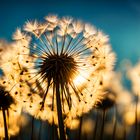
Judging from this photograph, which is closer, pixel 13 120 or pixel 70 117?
pixel 70 117

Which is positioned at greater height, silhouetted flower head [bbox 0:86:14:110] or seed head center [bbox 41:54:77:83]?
seed head center [bbox 41:54:77:83]

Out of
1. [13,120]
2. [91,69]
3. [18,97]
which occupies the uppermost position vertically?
[91,69]

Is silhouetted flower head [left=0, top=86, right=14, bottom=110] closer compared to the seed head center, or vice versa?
the seed head center

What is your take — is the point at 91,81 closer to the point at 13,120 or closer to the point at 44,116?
the point at 44,116

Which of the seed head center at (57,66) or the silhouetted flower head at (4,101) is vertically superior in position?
the seed head center at (57,66)

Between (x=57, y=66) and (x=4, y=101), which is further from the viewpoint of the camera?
(x=4, y=101)

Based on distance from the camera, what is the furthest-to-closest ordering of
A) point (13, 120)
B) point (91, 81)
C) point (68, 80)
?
point (13, 120) < point (91, 81) < point (68, 80)

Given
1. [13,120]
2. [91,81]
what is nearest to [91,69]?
[91,81]

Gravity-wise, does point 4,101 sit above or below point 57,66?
below

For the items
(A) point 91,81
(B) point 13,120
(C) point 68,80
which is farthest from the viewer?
(B) point 13,120

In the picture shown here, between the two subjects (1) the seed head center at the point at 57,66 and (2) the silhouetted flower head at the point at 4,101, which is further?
(2) the silhouetted flower head at the point at 4,101

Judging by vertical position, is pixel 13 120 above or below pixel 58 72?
below
